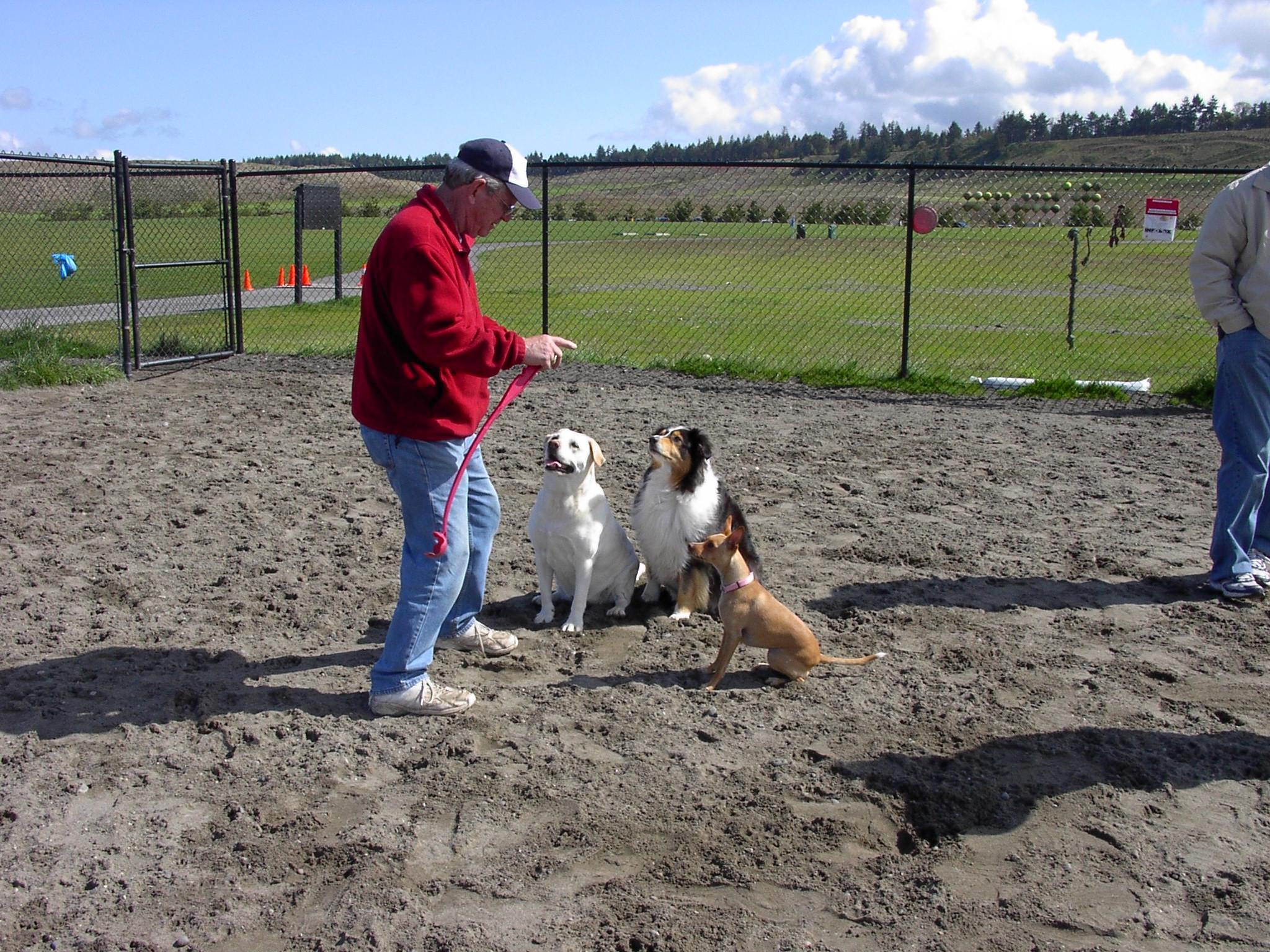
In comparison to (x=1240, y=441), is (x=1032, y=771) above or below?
below

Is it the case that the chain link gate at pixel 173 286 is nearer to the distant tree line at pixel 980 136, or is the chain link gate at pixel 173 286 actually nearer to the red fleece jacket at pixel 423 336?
the red fleece jacket at pixel 423 336

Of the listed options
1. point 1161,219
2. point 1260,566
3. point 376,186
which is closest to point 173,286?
point 1161,219

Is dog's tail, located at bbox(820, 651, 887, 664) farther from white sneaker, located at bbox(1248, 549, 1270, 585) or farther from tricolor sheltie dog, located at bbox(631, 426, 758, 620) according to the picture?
white sneaker, located at bbox(1248, 549, 1270, 585)

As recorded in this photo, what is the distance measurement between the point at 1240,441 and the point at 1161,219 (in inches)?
293

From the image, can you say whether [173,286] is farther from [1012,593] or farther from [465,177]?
[1012,593]

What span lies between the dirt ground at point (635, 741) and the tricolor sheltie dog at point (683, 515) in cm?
27

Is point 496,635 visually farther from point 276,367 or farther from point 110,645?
point 276,367

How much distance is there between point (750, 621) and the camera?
4.50 m

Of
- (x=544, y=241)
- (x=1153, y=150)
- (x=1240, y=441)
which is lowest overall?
(x=1240, y=441)

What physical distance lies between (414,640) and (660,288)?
59.0 feet

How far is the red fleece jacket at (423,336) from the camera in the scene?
369 centimetres

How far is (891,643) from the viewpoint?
504 centimetres

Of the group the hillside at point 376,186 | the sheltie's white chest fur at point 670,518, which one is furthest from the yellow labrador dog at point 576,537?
the hillside at point 376,186

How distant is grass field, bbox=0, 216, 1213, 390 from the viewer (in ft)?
44.1
